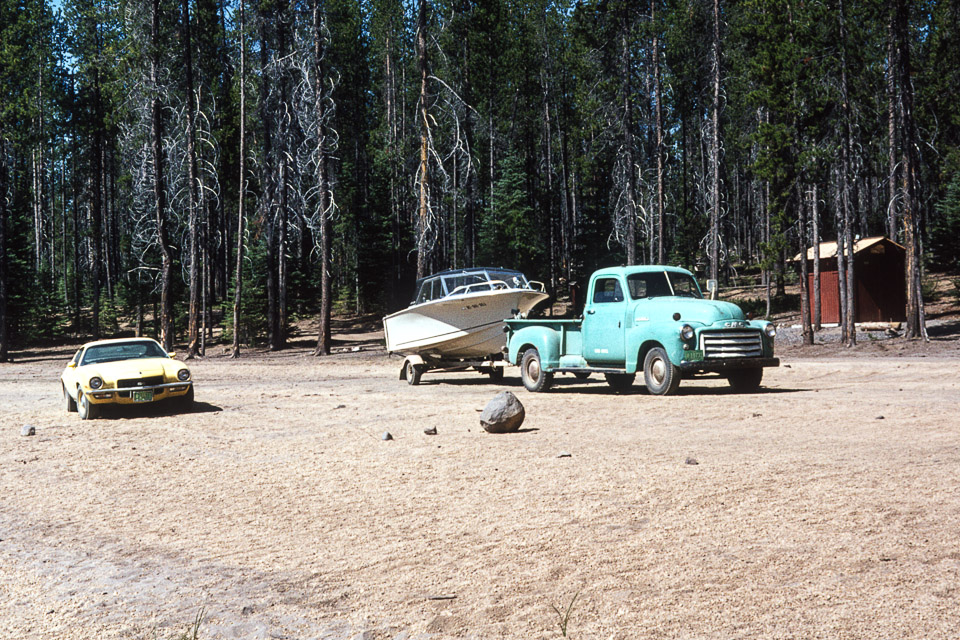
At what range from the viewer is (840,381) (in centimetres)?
1797

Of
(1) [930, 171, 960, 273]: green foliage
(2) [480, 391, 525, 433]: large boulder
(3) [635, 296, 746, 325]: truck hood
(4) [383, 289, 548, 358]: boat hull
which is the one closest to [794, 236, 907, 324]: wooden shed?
(1) [930, 171, 960, 273]: green foliage

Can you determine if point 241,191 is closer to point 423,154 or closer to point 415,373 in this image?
point 423,154

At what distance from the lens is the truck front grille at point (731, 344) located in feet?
49.8

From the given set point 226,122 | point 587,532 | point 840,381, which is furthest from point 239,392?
point 226,122

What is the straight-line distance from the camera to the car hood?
46.8ft

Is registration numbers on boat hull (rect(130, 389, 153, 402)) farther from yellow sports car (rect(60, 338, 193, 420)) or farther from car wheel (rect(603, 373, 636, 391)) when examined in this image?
car wheel (rect(603, 373, 636, 391))

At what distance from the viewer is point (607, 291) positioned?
1680 centimetres

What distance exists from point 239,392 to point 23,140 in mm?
21754

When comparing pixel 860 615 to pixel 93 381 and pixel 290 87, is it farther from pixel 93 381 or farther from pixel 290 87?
pixel 290 87

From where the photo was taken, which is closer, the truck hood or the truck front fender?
the truck hood

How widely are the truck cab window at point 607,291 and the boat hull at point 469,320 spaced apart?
2.76 m

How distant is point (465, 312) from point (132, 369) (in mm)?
7461

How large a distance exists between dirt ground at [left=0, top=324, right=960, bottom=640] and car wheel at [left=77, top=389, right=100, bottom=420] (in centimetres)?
83

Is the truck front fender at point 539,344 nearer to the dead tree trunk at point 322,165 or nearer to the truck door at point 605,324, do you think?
the truck door at point 605,324
